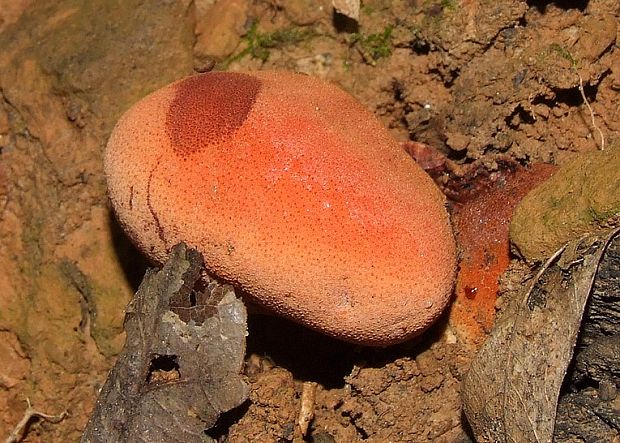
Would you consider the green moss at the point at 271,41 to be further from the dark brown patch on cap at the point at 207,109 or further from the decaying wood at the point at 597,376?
the decaying wood at the point at 597,376

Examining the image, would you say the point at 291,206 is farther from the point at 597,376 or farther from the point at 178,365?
the point at 597,376

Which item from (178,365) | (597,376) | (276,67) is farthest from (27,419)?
(597,376)

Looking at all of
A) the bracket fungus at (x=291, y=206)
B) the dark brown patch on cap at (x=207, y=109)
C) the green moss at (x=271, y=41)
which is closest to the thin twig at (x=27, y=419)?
the bracket fungus at (x=291, y=206)

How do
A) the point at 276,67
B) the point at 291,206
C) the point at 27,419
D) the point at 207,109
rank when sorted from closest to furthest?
the point at 291,206
the point at 207,109
the point at 27,419
the point at 276,67

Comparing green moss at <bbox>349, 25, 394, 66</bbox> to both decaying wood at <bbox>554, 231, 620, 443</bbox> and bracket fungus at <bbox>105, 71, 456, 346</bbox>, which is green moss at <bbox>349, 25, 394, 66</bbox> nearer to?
bracket fungus at <bbox>105, 71, 456, 346</bbox>

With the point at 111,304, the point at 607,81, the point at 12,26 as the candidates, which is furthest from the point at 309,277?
the point at 12,26
